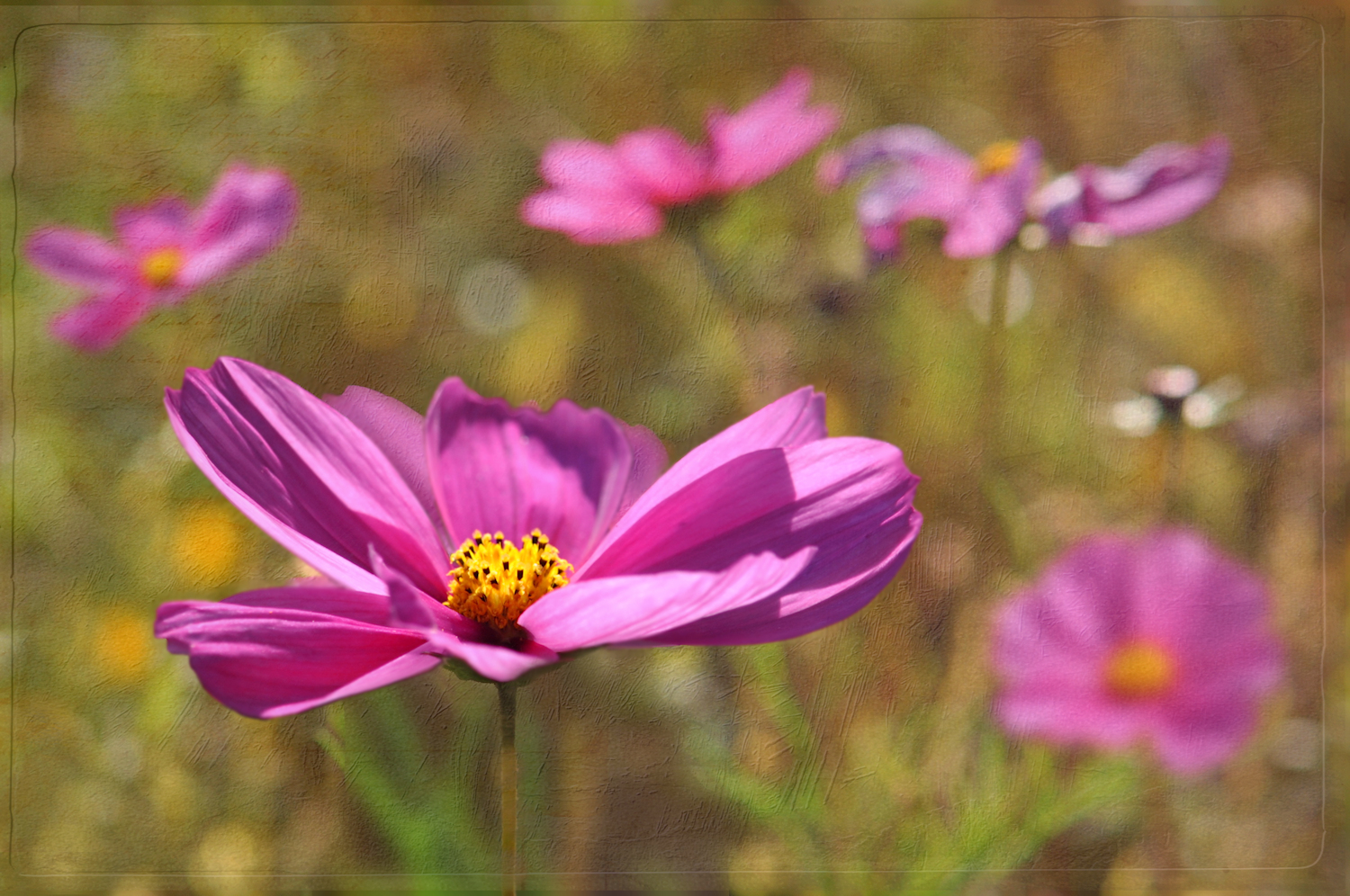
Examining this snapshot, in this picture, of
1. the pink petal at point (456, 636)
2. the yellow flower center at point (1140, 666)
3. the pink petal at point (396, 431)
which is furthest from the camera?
the yellow flower center at point (1140, 666)

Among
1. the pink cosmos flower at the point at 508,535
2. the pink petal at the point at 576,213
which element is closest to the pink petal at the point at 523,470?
the pink cosmos flower at the point at 508,535

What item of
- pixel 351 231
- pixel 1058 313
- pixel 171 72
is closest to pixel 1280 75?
pixel 1058 313

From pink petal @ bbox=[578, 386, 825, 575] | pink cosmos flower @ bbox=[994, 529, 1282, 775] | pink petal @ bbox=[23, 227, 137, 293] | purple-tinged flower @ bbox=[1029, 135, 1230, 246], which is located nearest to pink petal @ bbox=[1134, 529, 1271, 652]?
pink cosmos flower @ bbox=[994, 529, 1282, 775]

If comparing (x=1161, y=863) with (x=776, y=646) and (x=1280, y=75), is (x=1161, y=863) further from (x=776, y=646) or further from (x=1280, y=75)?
(x=1280, y=75)

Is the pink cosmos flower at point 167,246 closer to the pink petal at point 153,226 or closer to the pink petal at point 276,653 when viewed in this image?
the pink petal at point 153,226

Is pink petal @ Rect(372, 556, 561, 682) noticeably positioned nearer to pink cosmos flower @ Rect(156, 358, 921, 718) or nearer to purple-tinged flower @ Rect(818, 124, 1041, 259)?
pink cosmos flower @ Rect(156, 358, 921, 718)

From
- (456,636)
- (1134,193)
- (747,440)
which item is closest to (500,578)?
(456,636)
